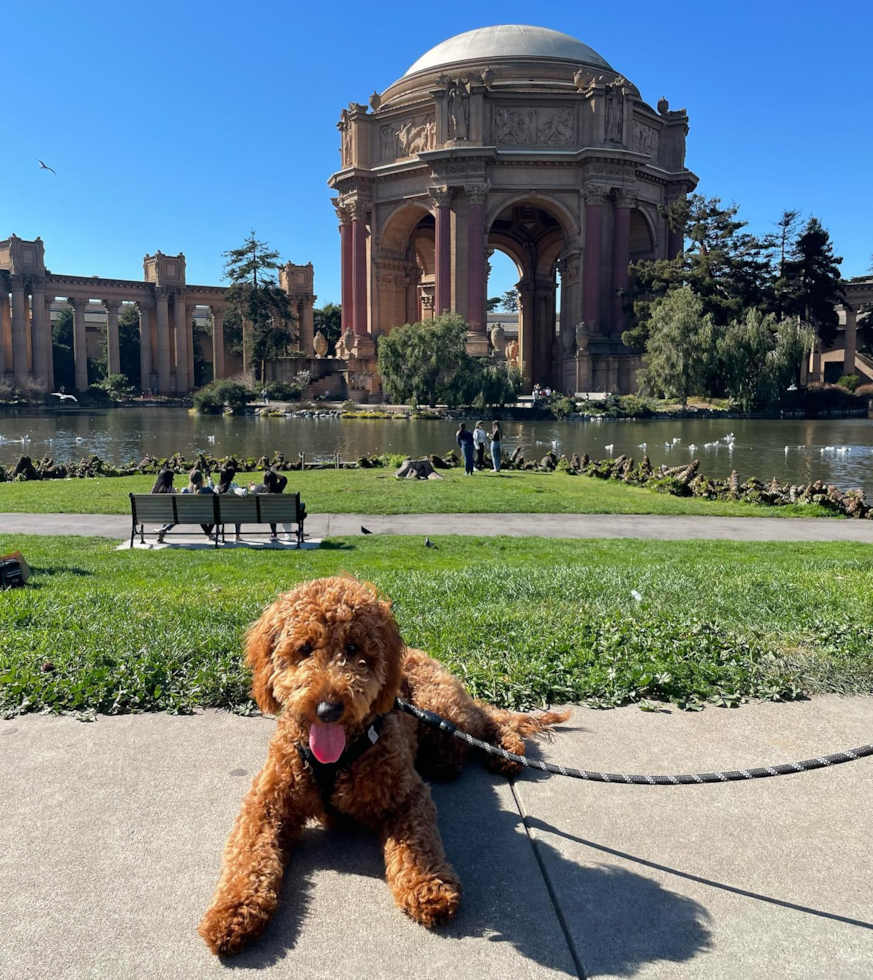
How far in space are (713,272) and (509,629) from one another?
61495 millimetres

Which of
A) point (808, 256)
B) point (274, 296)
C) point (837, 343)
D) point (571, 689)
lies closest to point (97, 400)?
point (274, 296)

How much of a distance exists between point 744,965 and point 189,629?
4.07 m

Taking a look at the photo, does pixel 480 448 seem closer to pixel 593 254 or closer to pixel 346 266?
pixel 593 254

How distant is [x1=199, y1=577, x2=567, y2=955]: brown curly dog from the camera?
2605 millimetres

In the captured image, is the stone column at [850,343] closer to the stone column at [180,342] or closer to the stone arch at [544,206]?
the stone arch at [544,206]

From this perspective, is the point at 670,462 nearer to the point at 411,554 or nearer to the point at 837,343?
the point at 411,554

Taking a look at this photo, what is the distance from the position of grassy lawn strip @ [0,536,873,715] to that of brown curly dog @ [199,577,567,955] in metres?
1.47

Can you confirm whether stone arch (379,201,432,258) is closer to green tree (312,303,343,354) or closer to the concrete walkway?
green tree (312,303,343,354)

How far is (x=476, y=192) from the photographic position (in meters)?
64.1

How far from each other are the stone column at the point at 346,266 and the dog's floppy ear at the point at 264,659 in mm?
72647

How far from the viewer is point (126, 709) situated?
14.2ft

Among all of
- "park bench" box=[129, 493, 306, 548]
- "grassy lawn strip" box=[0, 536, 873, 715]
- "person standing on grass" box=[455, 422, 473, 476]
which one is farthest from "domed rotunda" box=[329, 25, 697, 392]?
"grassy lawn strip" box=[0, 536, 873, 715]

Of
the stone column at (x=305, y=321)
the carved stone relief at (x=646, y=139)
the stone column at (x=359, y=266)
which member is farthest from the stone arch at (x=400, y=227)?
the stone column at (x=305, y=321)

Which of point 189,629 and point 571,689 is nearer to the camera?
point 571,689
